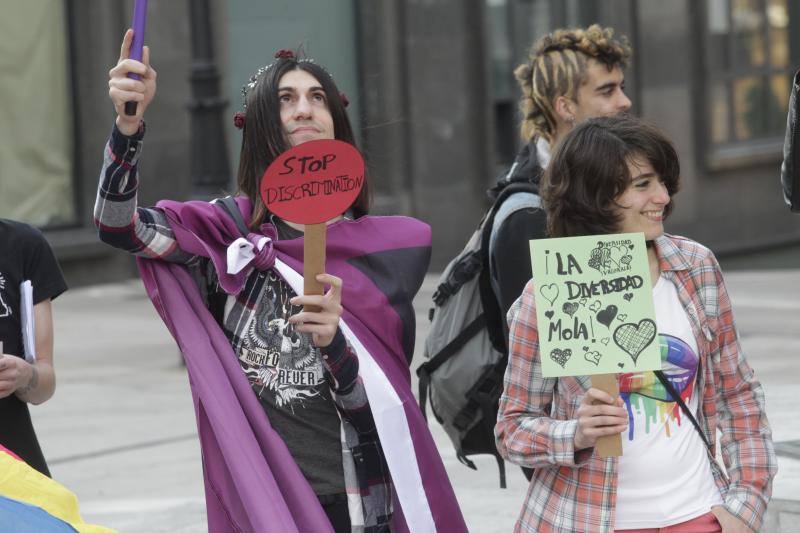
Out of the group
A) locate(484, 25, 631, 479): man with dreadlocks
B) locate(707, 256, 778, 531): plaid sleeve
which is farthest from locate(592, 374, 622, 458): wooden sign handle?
locate(484, 25, 631, 479): man with dreadlocks

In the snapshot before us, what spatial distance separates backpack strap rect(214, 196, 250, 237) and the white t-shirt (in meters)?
0.98

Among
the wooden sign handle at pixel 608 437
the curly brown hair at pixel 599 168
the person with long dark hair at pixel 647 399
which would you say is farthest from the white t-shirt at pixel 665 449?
the curly brown hair at pixel 599 168

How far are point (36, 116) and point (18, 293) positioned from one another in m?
11.0

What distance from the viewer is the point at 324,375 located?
362cm

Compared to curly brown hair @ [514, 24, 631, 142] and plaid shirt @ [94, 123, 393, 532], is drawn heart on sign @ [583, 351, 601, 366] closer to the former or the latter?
plaid shirt @ [94, 123, 393, 532]

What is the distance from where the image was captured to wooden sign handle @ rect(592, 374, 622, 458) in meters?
3.27

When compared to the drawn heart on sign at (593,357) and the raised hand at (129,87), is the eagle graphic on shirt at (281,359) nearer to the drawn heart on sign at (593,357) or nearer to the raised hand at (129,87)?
the raised hand at (129,87)

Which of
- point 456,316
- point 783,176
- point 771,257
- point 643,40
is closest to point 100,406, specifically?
point 456,316

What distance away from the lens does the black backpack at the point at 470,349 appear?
181 inches

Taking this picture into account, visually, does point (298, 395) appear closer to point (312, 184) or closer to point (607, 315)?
point (312, 184)

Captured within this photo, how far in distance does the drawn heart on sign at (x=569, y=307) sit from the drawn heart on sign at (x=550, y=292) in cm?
3

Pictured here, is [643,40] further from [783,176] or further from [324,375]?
[324,375]

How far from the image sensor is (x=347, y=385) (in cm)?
357

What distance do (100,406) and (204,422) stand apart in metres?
6.01
